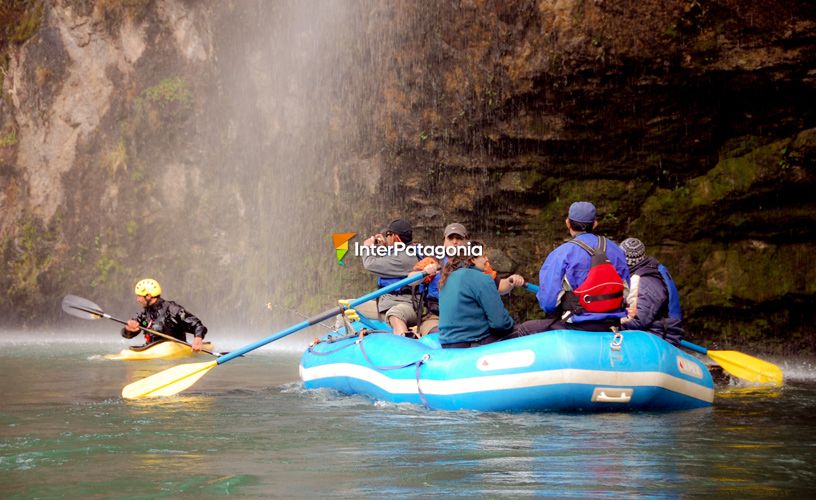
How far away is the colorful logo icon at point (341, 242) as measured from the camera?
1881 cm

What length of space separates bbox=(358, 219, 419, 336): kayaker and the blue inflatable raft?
6.23ft

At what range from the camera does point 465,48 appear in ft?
50.7

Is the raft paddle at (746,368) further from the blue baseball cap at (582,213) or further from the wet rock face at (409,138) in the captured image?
the wet rock face at (409,138)

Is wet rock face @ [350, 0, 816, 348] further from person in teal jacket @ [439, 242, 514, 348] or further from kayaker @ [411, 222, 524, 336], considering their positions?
person in teal jacket @ [439, 242, 514, 348]

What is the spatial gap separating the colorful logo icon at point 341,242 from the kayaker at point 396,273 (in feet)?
28.4

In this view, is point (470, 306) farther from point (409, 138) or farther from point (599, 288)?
point (409, 138)

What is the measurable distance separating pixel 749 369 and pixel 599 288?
10.3 ft

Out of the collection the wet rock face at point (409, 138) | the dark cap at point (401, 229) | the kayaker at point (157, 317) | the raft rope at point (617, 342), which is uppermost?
the wet rock face at point (409, 138)

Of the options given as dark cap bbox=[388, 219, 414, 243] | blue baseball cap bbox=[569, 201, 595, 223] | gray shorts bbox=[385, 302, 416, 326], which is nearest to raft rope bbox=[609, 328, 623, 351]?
blue baseball cap bbox=[569, 201, 595, 223]

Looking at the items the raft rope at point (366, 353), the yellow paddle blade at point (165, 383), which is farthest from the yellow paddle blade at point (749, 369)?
the yellow paddle blade at point (165, 383)

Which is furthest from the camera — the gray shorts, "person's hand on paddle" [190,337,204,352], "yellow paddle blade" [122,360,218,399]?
"person's hand on paddle" [190,337,204,352]

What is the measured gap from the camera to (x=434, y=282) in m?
9.59

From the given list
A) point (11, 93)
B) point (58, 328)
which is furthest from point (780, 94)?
point (11, 93)

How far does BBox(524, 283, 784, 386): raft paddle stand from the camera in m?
9.77
